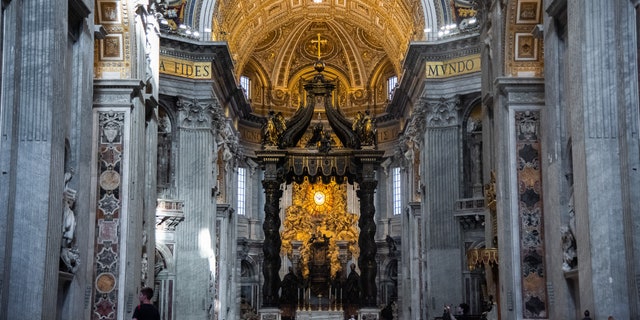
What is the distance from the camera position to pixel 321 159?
39.3 metres

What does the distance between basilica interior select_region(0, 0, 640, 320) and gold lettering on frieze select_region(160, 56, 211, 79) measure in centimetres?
7

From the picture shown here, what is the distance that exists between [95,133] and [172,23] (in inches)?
595

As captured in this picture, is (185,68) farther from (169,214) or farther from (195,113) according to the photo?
(169,214)

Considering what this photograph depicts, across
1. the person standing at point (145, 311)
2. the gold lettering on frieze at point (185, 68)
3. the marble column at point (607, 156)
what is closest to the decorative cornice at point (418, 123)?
the gold lettering on frieze at point (185, 68)

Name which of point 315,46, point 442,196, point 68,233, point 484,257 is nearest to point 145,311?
point 68,233

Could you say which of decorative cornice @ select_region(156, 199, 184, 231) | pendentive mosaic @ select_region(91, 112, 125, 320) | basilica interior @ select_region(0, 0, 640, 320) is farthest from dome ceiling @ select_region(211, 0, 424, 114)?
pendentive mosaic @ select_region(91, 112, 125, 320)

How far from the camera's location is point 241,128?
44.3 metres

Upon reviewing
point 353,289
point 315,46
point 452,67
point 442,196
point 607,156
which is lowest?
point 353,289

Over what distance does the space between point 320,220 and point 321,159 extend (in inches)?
312

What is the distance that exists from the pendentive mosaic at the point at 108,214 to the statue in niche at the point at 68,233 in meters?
3.10

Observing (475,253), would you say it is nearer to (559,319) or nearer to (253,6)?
(559,319)

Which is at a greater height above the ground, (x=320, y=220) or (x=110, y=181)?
(x=320, y=220)

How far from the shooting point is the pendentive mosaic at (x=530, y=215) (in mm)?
17766

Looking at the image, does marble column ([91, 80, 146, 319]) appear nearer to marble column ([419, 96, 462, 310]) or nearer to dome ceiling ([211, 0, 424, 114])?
marble column ([419, 96, 462, 310])
